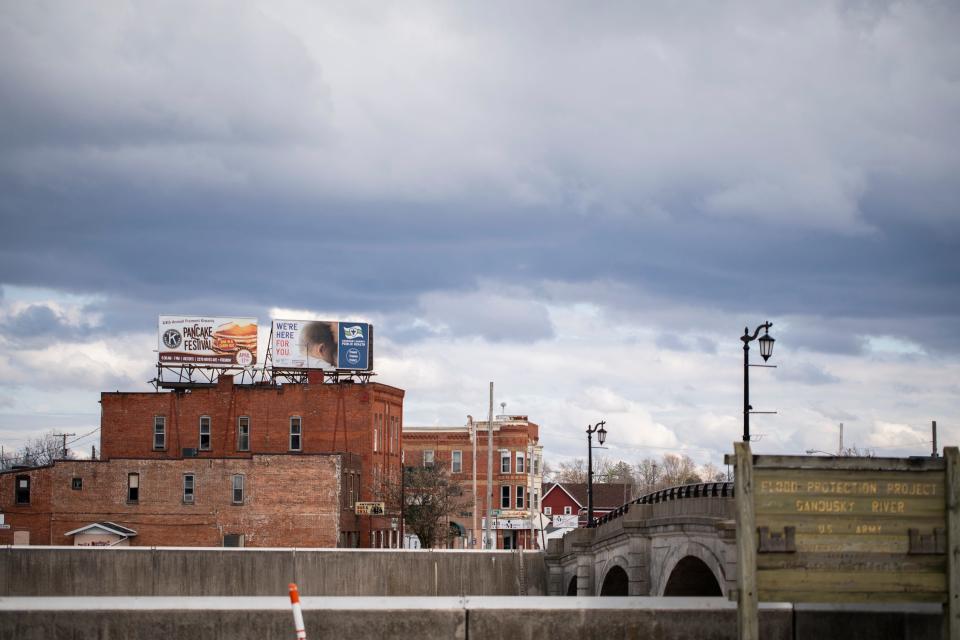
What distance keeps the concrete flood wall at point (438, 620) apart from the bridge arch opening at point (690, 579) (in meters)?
22.7

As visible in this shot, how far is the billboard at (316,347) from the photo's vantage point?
266 feet

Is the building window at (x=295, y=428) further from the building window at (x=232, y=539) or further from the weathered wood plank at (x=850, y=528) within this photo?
the weathered wood plank at (x=850, y=528)

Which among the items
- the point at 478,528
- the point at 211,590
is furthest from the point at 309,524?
the point at 478,528

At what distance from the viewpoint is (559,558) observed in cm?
5609

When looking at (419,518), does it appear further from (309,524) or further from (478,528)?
(478,528)

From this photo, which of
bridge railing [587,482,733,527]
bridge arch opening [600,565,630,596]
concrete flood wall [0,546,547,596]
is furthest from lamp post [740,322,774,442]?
concrete flood wall [0,546,547,596]

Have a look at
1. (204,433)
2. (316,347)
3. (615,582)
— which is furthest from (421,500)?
(615,582)

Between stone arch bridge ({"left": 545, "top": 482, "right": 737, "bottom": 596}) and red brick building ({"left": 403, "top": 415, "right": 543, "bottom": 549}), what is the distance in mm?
55884

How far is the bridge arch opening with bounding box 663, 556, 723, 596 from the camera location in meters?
35.3

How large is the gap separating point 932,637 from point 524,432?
319ft

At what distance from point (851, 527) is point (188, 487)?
63795 mm

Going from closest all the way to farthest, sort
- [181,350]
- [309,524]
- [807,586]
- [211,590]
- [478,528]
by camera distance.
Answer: [807,586], [211,590], [309,524], [181,350], [478,528]

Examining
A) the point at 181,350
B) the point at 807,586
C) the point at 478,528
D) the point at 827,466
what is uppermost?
the point at 181,350

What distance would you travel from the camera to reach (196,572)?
51.4 meters
